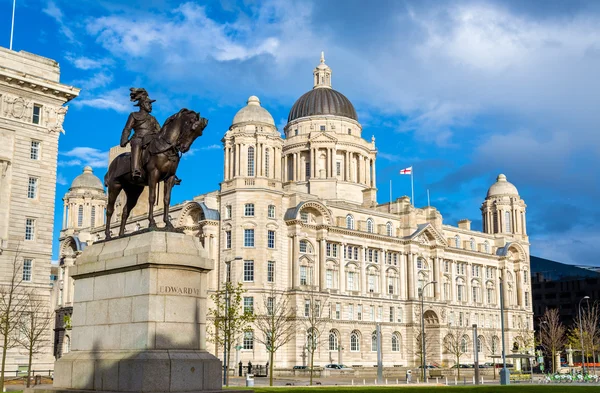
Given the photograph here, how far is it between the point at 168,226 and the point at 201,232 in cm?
7624

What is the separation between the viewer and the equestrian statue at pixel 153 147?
73.0 feet

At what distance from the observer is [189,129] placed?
22.4m

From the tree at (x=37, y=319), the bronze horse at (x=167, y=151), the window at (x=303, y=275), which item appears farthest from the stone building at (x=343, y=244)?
the bronze horse at (x=167, y=151)

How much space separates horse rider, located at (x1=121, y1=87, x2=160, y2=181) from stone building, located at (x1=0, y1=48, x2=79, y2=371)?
3913 centimetres

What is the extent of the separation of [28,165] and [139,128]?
139ft

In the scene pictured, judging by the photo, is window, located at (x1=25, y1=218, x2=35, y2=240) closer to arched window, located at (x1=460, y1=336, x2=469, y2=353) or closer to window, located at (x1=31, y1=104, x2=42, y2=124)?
window, located at (x1=31, y1=104, x2=42, y2=124)

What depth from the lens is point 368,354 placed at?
104875 millimetres

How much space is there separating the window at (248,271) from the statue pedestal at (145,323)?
235 feet

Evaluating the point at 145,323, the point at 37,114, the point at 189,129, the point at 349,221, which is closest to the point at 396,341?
the point at 349,221

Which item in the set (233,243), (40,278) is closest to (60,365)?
(40,278)

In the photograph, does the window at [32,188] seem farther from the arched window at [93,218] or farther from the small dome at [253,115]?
the arched window at [93,218]

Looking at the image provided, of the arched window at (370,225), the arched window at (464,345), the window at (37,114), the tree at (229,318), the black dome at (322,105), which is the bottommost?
the arched window at (464,345)

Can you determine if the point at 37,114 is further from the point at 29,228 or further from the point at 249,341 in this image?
the point at 249,341

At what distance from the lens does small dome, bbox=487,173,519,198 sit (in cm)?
13745
